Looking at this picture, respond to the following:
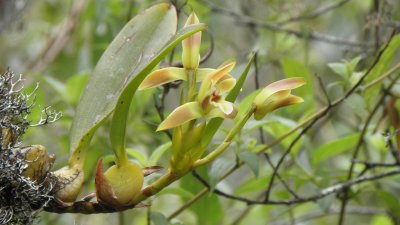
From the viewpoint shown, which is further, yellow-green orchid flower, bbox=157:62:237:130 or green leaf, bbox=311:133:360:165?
green leaf, bbox=311:133:360:165

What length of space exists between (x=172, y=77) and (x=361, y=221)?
2.26m

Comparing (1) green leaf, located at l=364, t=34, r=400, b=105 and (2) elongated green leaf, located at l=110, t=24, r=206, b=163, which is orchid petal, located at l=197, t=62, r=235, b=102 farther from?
(1) green leaf, located at l=364, t=34, r=400, b=105

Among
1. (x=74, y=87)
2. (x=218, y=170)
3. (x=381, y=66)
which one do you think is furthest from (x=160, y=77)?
(x=74, y=87)

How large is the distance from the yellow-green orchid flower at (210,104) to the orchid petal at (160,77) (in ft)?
0.14

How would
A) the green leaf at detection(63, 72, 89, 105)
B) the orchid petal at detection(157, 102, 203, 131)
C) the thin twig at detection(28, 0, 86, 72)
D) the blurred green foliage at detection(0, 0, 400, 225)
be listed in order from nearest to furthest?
1. the orchid petal at detection(157, 102, 203, 131)
2. the blurred green foliage at detection(0, 0, 400, 225)
3. the green leaf at detection(63, 72, 89, 105)
4. the thin twig at detection(28, 0, 86, 72)

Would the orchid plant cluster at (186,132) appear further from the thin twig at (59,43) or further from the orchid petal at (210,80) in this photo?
the thin twig at (59,43)

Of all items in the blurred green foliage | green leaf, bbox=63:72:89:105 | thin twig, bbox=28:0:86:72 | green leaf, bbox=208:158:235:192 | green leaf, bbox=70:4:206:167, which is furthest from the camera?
thin twig, bbox=28:0:86:72

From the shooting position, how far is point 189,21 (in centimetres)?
74

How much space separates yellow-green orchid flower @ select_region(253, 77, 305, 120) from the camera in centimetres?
71

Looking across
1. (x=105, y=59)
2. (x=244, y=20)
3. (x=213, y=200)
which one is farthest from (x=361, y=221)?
(x=105, y=59)

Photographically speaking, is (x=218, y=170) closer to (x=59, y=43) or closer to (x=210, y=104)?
(x=210, y=104)

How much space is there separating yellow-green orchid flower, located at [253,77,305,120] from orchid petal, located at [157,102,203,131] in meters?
0.08

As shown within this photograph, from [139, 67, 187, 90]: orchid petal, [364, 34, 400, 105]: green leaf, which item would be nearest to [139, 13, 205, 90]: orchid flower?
[139, 67, 187, 90]: orchid petal

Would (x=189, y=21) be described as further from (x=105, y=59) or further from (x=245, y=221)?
(x=245, y=221)
